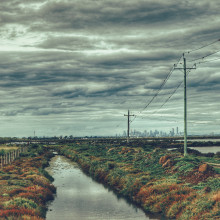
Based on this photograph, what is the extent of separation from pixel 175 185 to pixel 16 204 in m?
11.9

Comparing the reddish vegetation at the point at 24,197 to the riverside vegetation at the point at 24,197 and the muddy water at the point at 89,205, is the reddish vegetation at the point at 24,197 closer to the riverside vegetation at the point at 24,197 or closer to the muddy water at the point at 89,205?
the riverside vegetation at the point at 24,197

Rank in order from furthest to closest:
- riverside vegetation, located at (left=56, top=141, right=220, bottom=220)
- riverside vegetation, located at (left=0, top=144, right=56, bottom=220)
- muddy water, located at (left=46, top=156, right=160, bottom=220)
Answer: muddy water, located at (left=46, top=156, right=160, bottom=220), riverside vegetation, located at (left=56, top=141, right=220, bottom=220), riverside vegetation, located at (left=0, top=144, right=56, bottom=220)

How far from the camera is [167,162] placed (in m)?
34.1

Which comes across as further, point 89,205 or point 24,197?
point 89,205

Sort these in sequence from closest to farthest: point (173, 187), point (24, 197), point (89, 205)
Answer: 1. point (24, 197)
2. point (173, 187)
3. point (89, 205)

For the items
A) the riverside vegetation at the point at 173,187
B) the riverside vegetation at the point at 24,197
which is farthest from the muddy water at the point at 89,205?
the riverside vegetation at the point at 173,187

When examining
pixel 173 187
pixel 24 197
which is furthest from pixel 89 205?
pixel 173 187

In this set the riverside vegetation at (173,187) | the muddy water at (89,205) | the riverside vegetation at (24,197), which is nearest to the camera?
the riverside vegetation at (24,197)

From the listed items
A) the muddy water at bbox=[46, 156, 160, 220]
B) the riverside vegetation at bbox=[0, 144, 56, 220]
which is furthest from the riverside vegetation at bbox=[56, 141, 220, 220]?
the riverside vegetation at bbox=[0, 144, 56, 220]

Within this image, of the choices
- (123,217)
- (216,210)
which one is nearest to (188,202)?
Answer: (216,210)

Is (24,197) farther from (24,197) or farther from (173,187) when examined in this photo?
(173,187)

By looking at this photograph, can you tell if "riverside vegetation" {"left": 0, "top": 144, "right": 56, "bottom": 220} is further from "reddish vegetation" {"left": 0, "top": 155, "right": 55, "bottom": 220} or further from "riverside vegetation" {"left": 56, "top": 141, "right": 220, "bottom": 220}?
"riverside vegetation" {"left": 56, "top": 141, "right": 220, "bottom": 220}

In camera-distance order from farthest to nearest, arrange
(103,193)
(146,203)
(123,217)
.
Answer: (103,193), (146,203), (123,217)

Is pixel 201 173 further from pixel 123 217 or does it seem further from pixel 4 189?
pixel 4 189
